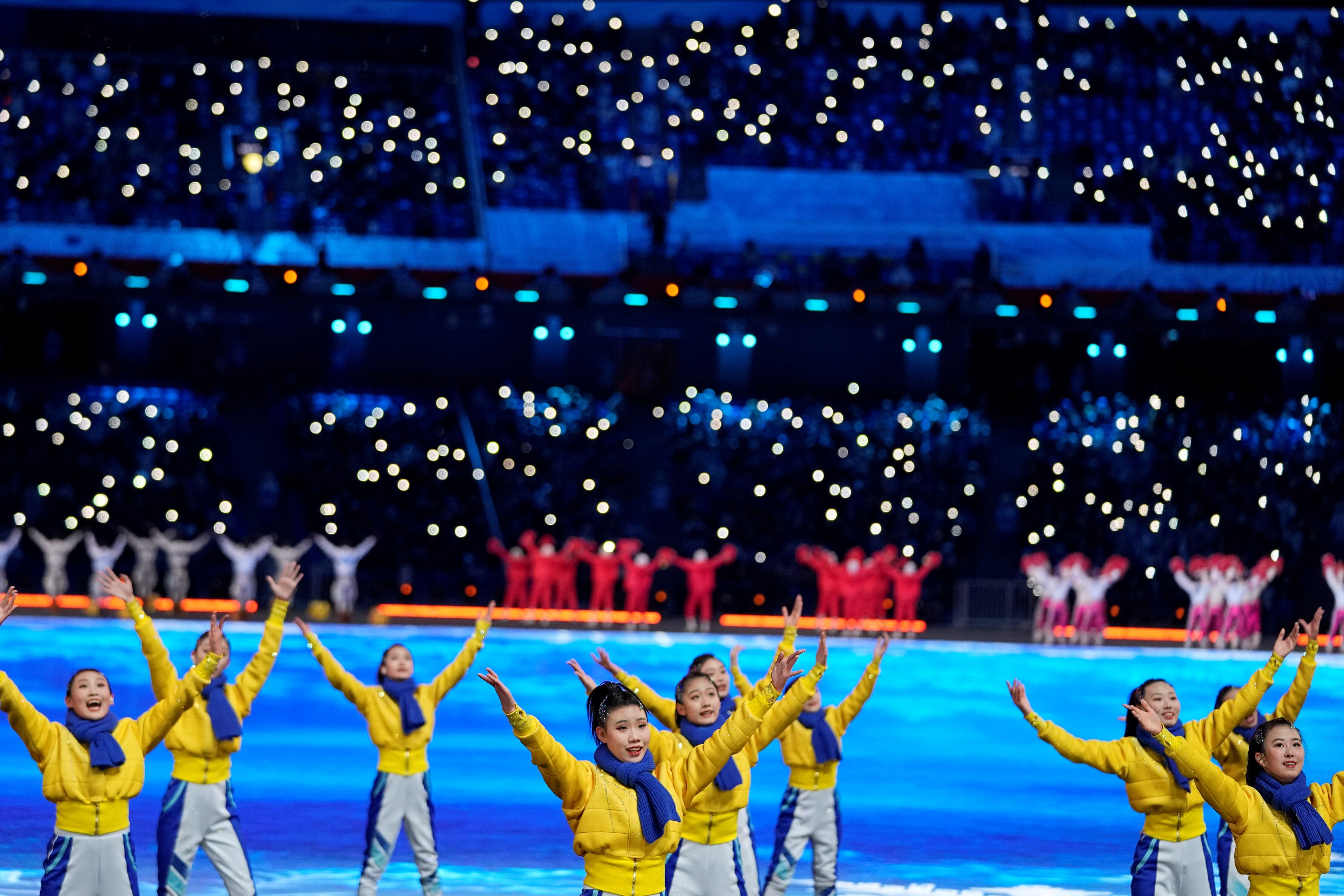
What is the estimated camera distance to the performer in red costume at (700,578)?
2306cm

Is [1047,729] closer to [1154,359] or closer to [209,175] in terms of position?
[1154,359]

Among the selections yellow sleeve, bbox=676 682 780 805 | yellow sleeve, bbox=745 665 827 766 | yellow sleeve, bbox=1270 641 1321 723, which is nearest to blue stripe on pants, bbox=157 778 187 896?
yellow sleeve, bbox=676 682 780 805

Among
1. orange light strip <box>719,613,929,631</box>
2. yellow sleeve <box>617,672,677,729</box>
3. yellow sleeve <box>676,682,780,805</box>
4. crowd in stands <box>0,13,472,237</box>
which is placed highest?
crowd in stands <box>0,13,472,237</box>

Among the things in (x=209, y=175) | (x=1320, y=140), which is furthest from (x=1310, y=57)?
(x=209, y=175)

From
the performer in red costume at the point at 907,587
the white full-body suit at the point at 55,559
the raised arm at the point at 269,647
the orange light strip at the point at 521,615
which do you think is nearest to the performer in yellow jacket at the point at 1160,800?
the raised arm at the point at 269,647

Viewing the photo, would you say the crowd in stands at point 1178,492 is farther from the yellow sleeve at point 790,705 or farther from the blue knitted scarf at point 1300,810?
the yellow sleeve at point 790,705

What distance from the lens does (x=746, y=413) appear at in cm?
2686

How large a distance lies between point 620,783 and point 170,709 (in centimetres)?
206

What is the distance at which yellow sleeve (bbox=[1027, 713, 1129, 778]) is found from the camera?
6258 mm

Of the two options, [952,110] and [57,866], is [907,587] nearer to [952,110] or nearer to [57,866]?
[952,110]

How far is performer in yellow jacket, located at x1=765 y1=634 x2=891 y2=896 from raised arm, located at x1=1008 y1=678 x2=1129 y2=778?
4.34 feet

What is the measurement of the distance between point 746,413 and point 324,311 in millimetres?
6744

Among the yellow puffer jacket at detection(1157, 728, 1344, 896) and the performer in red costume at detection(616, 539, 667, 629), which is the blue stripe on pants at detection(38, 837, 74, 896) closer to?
the yellow puffer jacket at detection(1157, 728, 1344, 896)

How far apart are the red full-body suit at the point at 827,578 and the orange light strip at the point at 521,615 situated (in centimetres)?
225
